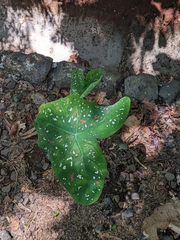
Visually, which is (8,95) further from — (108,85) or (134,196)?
(134,196)

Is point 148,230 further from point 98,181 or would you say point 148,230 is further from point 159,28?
point 159,28

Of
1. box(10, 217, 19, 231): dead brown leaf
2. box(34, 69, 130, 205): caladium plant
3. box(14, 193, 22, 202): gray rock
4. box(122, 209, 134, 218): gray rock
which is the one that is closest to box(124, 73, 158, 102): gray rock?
box(34, 69, 130, 205): caladium plant

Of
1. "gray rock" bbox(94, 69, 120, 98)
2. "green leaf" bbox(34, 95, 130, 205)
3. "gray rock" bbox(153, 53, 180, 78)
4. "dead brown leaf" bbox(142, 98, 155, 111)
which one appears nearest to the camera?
"green leaf" bbox(34, 95, 130, 205)

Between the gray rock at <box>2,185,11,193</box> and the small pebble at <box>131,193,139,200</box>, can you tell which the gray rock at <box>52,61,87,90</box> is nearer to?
the gray rock at <box>2,185,11,193</box>

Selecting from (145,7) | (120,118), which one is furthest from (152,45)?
(120,118)

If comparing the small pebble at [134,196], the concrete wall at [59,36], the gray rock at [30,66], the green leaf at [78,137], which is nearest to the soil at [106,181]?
the small pebble at [134,196]

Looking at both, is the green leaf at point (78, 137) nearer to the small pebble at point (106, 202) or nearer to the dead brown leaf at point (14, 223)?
the small pebble at point (106, 202)
